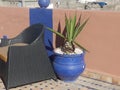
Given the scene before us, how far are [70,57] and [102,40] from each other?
652 millimetres

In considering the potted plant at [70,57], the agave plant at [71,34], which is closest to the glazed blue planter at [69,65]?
the potted plant at [70,57]

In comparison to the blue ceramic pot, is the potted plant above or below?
below

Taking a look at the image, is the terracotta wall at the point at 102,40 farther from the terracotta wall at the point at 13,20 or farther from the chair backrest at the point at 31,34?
the terracotta wall at the point at 13,20

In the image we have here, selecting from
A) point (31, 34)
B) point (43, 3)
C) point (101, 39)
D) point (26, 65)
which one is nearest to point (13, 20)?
point (43, 3)

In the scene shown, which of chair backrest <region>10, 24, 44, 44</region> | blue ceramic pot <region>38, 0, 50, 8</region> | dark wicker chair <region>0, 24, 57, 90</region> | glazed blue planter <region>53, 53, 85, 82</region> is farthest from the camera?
blue ceramic pot <region>38, 0, 50, 8</region>

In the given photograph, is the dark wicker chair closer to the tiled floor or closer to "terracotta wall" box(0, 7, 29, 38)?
the tiled floor

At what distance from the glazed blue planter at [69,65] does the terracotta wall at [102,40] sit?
35 centimetres

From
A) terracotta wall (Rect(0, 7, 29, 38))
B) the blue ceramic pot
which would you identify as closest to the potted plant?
the blue ceramic pot

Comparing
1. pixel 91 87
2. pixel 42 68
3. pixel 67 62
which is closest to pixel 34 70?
pixel 42 68

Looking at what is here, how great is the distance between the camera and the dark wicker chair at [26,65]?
4.39 m

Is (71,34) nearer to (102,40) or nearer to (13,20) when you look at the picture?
(102,40)

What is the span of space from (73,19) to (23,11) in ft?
4.83

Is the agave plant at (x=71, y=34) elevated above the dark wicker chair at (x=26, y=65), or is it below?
above

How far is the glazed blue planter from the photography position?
452cm
